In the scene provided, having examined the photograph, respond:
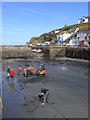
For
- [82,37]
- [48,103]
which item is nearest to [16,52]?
[82,37]

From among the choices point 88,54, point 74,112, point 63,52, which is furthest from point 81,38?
point 74,112

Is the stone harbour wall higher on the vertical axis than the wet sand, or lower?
higher

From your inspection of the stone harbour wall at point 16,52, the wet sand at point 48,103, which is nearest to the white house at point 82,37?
the stone harbour wall at point 16,52

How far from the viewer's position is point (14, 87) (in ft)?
72.0

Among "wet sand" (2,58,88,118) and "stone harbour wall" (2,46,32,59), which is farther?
"stone harbour wall" (2,46,32,59)

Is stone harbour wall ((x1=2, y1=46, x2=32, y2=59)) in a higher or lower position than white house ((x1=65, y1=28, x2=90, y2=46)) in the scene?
lower

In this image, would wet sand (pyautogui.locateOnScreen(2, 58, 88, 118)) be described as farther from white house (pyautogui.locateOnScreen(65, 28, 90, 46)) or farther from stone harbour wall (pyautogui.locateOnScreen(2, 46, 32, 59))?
stone harbour wall (pyautogui.locateOnScreen(2, 46, 32, 59))

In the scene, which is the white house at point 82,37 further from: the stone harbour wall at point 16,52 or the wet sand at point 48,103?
the wet sand at point 48,103

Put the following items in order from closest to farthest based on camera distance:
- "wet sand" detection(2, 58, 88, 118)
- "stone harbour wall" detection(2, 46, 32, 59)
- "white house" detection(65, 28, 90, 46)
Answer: "wet sand" detection(2, 58, 88, 118) < "white house" detection(65, 28, 90, 46) < "stone harbour wall" detection(2, 46, 32, 59)

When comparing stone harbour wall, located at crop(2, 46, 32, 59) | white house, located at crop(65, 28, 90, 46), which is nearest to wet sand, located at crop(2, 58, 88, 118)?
white house, located at crop(65, 28, 90, 46)

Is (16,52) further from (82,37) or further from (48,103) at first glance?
(48,103)

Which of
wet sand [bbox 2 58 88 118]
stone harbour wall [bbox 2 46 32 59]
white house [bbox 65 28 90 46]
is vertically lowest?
wet sand [bbox 2 58 88 118]

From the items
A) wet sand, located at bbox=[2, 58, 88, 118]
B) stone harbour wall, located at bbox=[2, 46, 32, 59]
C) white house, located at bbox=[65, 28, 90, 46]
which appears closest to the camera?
wet sand, located at bbox=[2, 58, 88, 118]

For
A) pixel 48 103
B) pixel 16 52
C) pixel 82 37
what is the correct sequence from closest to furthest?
pixel 48 103 < pixel 82 37 < pixel 16 52
